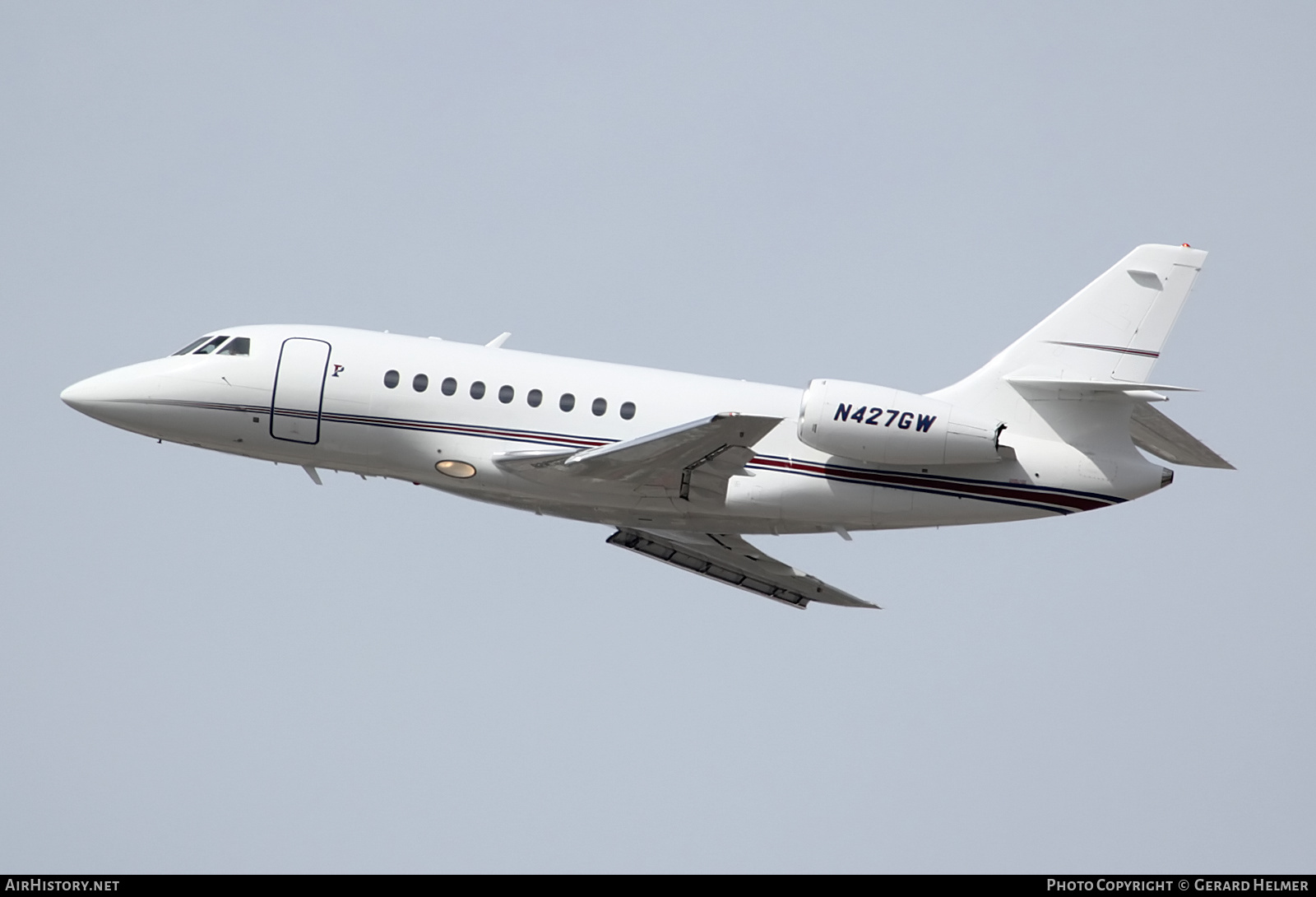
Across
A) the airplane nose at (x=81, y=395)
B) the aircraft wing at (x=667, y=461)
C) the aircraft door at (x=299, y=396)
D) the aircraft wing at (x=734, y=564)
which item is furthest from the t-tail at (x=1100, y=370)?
the airplane nose at (x=81, y=395)

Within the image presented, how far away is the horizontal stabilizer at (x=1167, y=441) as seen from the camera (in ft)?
84.9

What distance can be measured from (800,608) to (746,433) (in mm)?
6849

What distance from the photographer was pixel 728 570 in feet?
99.3

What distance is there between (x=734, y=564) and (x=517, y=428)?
539 centimetres

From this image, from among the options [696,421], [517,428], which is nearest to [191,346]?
[517,428]

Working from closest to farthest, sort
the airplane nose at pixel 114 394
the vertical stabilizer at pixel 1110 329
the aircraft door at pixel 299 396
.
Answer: the vertical stabilizer at pixel 1110 329
the aircraft door at pixel 299 396
the airplane nose at pixel 114 394

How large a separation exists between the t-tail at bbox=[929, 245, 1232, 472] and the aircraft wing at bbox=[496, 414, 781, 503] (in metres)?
4.09

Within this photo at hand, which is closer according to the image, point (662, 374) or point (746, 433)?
point (746, 433)

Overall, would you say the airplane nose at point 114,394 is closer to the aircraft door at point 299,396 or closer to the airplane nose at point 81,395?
the airplane nose at point 81,395

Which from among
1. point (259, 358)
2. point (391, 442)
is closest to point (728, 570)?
point (391, 442)

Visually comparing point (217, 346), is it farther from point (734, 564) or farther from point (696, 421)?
point (734, 564)

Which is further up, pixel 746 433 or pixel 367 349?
pixel 367 349

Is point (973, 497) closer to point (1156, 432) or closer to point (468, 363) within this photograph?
point (1156, 432)

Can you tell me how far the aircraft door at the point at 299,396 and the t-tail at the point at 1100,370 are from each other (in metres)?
10.2
